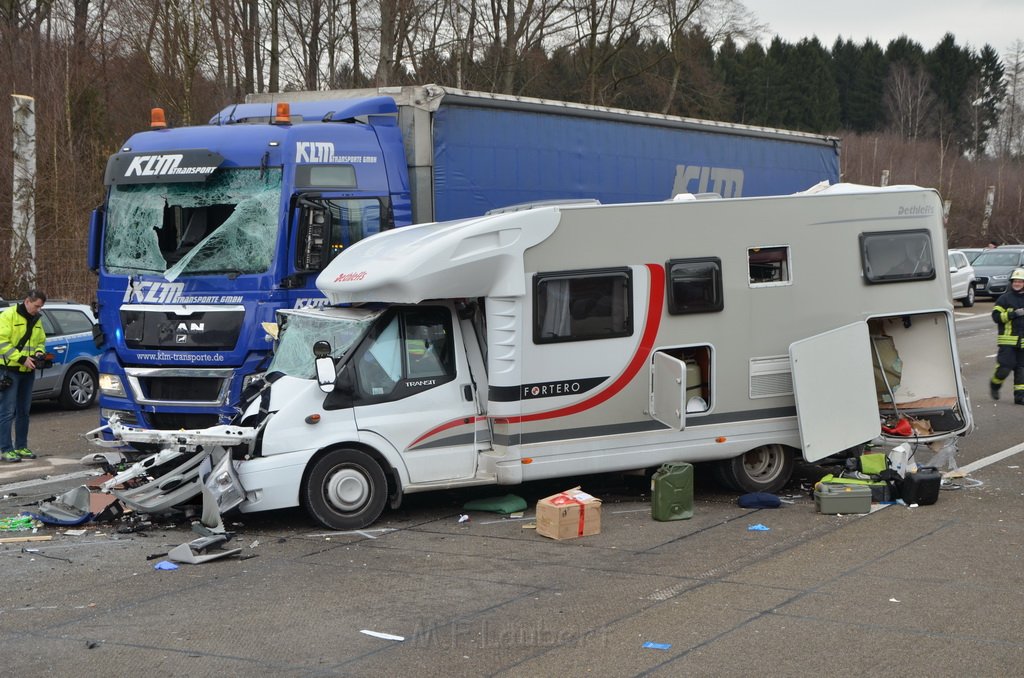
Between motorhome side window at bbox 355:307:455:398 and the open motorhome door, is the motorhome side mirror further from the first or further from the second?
the open motorhome door

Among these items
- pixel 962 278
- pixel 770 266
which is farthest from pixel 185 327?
pixel 962 278

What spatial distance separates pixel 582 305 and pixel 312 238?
323 cm

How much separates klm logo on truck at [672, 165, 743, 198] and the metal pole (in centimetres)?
1297

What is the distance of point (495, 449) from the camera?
32.6ft

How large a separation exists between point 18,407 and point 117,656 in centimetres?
779

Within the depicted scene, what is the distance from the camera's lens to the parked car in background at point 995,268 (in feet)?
118

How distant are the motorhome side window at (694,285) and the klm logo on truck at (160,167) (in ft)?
15.9

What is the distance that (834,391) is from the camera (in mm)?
10602

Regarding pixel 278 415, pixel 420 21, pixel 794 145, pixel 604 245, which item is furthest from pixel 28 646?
pixel 420 21

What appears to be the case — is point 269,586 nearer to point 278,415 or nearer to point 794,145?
point 278,415

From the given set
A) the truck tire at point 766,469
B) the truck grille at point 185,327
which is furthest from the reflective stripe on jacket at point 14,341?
the truck tire at point 766,469

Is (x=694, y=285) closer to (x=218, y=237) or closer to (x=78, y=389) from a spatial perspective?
A: (x=218, y=237)

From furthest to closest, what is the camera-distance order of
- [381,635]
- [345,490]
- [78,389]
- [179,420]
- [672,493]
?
[78,389] < [179,420] < [672,493] < [345,490] < [381,635]

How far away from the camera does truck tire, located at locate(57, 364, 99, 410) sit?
685 inches
